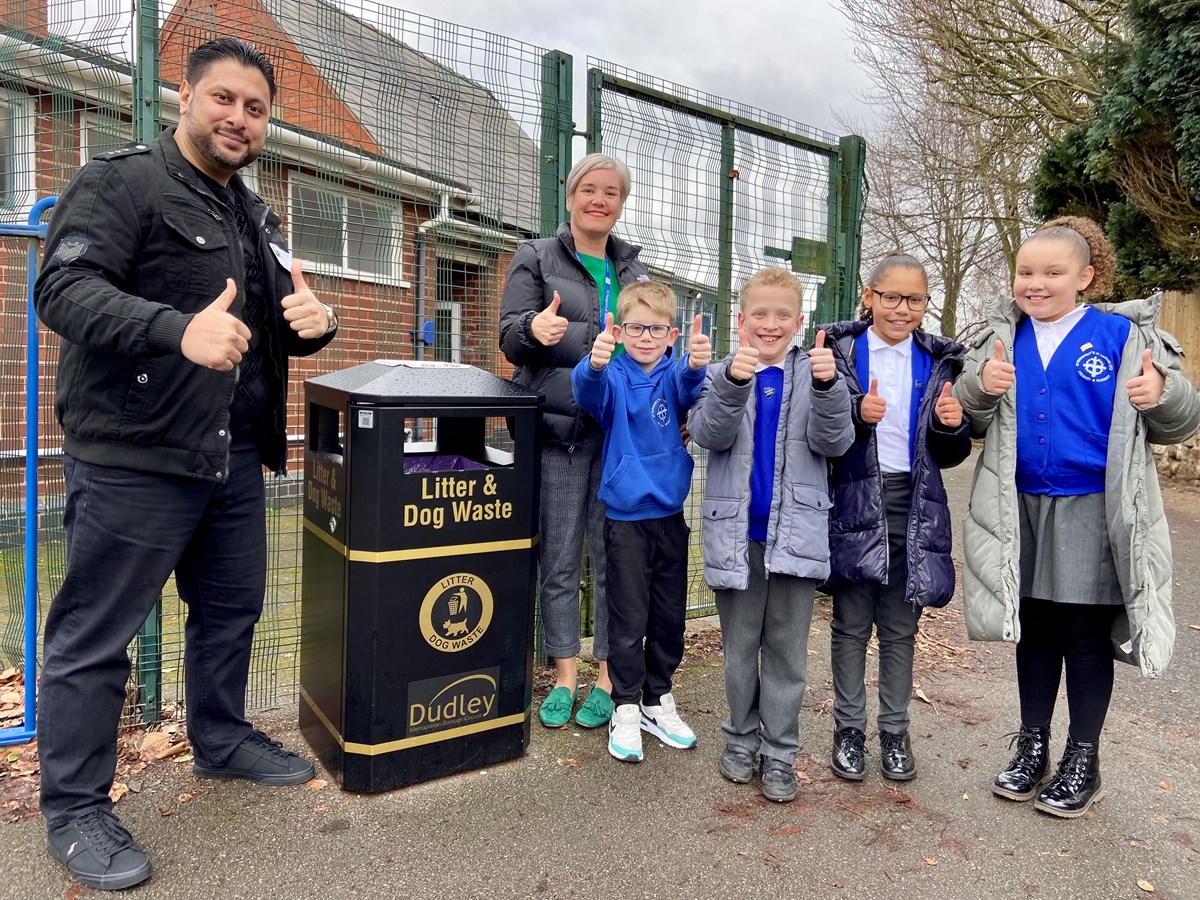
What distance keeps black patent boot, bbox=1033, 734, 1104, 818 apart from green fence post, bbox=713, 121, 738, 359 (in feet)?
8.26

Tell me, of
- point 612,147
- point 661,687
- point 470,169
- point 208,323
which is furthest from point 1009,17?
point 208,323

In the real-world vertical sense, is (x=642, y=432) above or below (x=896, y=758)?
above

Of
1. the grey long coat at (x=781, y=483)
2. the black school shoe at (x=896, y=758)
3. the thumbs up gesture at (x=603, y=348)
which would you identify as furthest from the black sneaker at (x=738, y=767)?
the thumbs up gesture at (x=603, y=348)

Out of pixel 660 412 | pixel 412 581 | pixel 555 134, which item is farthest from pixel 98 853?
pixel 555 134

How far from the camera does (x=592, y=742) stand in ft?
10.3

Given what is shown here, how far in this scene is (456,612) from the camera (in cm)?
272

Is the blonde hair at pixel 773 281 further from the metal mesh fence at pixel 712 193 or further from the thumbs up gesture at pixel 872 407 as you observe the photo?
the metal mesh fence at pixel 712 193

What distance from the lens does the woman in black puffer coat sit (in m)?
3.08

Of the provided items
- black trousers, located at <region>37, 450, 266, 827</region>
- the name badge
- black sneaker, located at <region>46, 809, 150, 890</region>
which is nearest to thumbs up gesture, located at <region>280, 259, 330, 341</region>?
the name badge

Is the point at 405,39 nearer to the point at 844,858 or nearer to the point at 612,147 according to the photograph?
the point at 612,147

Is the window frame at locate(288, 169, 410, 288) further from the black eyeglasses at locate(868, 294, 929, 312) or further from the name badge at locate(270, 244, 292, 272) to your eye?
the black eyeglasses at locate(868, 294, 929, 312)

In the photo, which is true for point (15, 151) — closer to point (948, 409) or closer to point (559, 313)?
point (559, 313)

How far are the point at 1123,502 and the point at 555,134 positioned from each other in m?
2.68

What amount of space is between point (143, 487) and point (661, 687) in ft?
6.17
